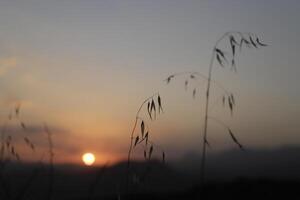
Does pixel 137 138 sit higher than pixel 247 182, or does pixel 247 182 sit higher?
pixel 137 138

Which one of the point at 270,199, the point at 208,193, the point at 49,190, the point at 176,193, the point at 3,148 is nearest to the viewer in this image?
the point at 49,190

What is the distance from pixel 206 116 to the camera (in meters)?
3.32

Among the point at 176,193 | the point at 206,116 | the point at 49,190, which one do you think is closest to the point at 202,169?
the point at 206,116

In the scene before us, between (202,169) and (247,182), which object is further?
(247,182)

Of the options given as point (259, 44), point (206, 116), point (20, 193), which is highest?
point (259, 44)

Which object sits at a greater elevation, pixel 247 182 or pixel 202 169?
pixel 202 169

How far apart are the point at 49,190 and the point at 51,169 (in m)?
0.19

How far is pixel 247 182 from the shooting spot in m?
11.4

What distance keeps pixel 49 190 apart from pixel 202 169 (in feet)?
4.11

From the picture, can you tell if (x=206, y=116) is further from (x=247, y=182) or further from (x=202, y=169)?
(x=247, y=182)

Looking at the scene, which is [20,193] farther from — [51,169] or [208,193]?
[208,193]

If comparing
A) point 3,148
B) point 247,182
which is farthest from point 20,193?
point 247,182

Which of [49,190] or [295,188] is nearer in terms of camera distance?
[49,190]

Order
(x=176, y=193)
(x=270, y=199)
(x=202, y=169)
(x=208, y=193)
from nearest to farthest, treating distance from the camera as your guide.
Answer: (x=202, y=169) < (x=270, y=199) < (x=208, y=193) < (x=176, y=193)
